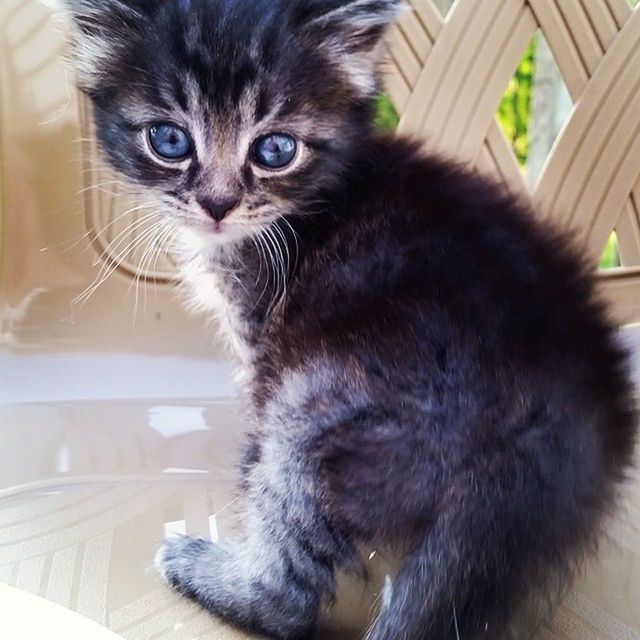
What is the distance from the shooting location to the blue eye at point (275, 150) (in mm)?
993

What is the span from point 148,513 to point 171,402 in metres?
0.28

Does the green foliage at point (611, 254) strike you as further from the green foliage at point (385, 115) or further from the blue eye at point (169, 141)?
the blue eye at point (169, 141)

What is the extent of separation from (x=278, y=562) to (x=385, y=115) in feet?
2.05

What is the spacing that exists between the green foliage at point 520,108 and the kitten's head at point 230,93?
21.4 inches

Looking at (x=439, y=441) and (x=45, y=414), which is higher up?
(x=439, y=441)

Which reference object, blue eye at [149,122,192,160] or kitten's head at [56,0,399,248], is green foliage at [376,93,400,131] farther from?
blue eye at [149,122,192,160]

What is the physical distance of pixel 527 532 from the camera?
0.82 metres

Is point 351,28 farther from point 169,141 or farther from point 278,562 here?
point 278,562

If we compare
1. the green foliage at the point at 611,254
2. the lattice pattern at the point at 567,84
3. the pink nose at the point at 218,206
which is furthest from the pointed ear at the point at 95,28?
the green foliage at the point at 611,254

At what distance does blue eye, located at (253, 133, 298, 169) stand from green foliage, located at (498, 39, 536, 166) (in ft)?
1.97

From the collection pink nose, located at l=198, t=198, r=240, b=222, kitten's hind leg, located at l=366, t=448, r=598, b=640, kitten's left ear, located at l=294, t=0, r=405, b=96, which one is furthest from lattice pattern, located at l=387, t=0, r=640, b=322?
kitten's hind leg, located at l=366, t=448, r=598, b=640

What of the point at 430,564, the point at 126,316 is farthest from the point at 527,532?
the point at 126,316

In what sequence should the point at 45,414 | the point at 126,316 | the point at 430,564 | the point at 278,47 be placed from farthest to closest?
1. the point at 126,316
2. the point at 45,414
3. the point at 278,47
4. the point at 430,564

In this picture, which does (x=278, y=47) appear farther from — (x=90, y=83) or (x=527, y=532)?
(x=527, y=532)
